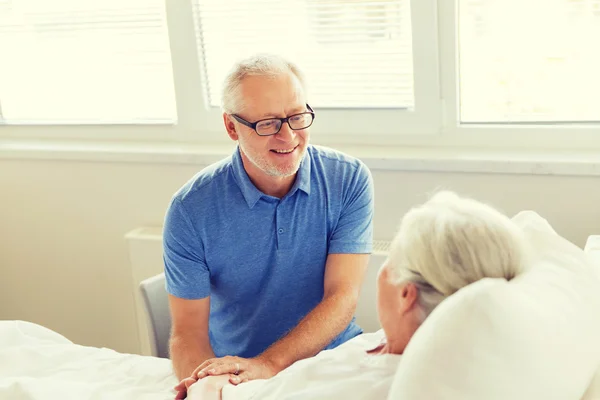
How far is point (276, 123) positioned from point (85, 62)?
3.97ft

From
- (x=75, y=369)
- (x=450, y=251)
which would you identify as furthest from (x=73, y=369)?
(x=450, y=251)

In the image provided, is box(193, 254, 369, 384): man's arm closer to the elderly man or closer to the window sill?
the elderly man

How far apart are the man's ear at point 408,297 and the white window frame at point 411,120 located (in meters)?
1.11

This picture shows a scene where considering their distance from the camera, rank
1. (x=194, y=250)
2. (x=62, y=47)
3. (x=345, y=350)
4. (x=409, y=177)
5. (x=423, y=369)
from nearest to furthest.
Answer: (x=423, y=369) < (x=345, y=350) < (x=194, y=250) < (x=409, y=177) < (x=62, y=47)

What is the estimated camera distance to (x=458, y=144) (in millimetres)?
2242

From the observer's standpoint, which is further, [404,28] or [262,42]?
[262,42]

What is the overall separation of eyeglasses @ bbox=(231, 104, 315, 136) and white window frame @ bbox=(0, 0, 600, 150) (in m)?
0.56

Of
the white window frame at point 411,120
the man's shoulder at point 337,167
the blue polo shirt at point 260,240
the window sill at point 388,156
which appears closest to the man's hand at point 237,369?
the blue polo shirt at point 260,240

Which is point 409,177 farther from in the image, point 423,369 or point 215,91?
point 423,369

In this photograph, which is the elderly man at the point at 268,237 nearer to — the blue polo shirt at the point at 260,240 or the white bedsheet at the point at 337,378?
the blue polo shirt at the point at 260,240

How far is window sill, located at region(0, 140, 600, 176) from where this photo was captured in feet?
6.61

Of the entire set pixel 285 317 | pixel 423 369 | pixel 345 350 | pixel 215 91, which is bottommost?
pixel 285 317

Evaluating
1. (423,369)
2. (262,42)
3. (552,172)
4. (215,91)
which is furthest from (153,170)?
(423,369)

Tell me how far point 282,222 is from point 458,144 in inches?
26.6
